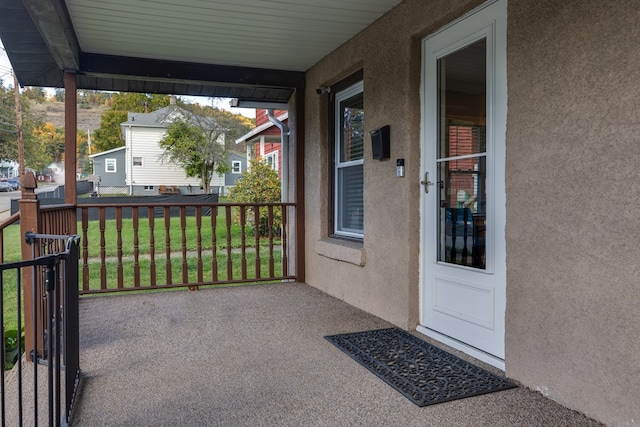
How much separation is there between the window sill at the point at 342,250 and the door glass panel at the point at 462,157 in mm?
950

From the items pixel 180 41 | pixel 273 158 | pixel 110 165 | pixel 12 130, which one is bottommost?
pixel 273 158

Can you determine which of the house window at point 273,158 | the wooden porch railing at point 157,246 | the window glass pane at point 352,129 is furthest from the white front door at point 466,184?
the house window at point 273,158

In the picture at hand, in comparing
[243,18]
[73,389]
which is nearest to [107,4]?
[243,18]

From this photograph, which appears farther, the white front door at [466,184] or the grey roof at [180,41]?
the grey roof at [180,41]

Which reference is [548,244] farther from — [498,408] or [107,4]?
[107,4]

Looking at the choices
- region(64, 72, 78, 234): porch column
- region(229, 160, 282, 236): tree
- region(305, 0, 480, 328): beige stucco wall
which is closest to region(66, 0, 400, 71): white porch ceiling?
region(305, 0, 480, 328): beige stucco wall

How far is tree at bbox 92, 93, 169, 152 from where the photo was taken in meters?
28.2

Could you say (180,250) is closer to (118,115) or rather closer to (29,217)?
(29,217)

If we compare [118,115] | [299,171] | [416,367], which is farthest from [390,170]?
[118,115]

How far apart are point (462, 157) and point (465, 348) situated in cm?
116

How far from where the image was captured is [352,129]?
4.39 metres

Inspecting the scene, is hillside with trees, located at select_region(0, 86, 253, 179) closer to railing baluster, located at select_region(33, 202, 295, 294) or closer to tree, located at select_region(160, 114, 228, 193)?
tree, located at select_region(160, 114, 228, 193)

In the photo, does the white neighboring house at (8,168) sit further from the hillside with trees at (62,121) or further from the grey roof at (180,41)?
the grey roof at (180,41)

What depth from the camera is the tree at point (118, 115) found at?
2825 cm
